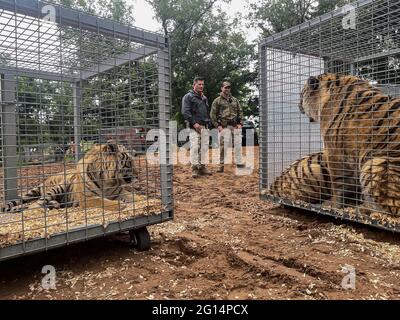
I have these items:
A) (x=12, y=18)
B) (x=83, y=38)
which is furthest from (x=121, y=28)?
(x=12, y=18)

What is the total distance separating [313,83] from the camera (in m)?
4.67

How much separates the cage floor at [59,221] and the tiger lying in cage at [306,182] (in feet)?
6.43

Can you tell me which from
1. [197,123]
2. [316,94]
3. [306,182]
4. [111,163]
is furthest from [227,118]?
[111,163]

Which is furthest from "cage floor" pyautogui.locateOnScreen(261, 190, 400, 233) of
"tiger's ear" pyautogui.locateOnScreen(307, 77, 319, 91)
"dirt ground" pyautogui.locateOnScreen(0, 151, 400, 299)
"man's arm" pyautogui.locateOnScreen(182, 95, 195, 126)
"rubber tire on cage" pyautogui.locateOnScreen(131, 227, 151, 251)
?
"man's arm" pyautogui.locateOnScreen(182, 95, 195, 126)

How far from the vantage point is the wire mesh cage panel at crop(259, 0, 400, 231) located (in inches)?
139

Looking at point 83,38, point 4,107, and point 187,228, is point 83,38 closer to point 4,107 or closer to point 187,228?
point 4,107

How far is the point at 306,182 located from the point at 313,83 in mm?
1313

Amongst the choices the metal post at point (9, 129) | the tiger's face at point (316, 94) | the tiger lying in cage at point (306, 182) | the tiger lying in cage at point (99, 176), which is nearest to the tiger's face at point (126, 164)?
the tiger lying in cage at point (99, 176)

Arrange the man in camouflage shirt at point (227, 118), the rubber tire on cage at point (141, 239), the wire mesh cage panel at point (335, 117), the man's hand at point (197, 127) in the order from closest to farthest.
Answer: the rubber tire on cage at point (141, 239) < the wire mesh cage panel at point (335, 117) < the man's hand at point (197, 127) < the man in camouflage shirt at point (227, 118)

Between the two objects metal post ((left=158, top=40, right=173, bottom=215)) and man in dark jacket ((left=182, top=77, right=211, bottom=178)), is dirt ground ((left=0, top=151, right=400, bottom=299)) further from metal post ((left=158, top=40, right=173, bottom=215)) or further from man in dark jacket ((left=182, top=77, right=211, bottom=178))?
man in dark jacket ((left=182, top=77, right=211, bottom=178))

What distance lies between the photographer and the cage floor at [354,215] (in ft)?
10.8

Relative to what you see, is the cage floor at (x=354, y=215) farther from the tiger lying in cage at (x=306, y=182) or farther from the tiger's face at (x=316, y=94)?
the tiger's face at (x=316, y=94)

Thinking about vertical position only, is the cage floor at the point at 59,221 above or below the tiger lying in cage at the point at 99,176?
below

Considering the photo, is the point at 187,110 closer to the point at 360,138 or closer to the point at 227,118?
the point at 227,118
